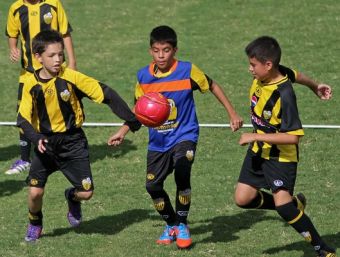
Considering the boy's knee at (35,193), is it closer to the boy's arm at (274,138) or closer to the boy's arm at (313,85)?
the boy's arm at (274,138)

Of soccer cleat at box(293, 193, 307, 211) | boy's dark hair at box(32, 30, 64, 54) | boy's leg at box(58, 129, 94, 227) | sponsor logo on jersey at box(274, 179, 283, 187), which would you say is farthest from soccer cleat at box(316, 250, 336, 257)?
boy's dark hair at box(32, 30, 64, 54)

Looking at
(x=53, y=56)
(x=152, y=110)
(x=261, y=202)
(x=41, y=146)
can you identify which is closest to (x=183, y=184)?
(x=261, y=202)

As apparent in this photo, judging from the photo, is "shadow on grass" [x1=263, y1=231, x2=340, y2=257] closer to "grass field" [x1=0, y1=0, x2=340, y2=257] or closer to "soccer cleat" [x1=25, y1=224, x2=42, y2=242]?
"grass field" [x1=0, y1=0, x2=340, y2=257]

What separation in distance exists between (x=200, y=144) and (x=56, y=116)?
456 cm

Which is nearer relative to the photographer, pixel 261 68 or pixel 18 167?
pixel 261 68

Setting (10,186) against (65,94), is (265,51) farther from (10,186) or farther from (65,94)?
(10,186)

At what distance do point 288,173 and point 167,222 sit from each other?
1.52 meters

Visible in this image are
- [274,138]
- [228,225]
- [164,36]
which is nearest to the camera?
[274,138]

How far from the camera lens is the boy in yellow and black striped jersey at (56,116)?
8469 millimetres

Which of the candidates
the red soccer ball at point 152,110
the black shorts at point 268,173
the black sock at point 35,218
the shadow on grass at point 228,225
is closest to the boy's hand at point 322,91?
the black shorts at point 268,173

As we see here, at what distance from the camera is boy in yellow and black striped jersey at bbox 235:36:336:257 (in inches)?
301

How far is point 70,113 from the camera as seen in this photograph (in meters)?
8.68

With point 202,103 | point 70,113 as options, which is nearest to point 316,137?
point 202,103

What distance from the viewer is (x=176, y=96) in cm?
861
